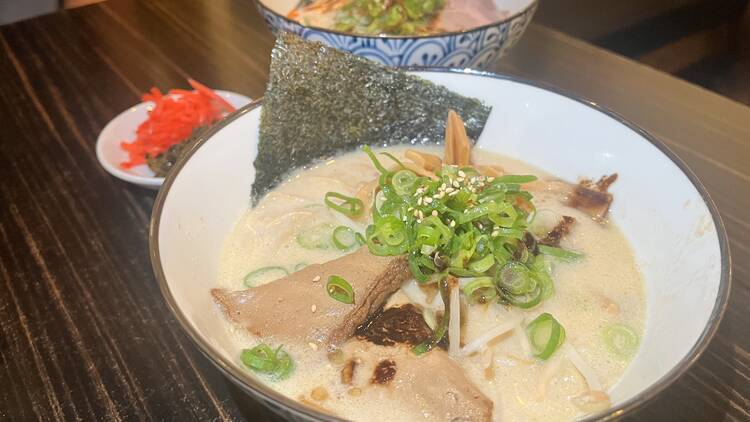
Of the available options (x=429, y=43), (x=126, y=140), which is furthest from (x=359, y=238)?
(x=126, y=140)

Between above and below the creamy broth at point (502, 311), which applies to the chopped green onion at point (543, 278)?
above

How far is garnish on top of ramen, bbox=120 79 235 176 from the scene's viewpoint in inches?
81.4

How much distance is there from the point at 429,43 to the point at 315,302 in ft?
3.08

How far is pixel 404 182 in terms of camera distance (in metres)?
1.48

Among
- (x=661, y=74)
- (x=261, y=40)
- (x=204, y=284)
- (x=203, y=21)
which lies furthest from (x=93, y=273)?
(x=661, y=74)

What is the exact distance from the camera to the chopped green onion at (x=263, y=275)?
4.61 feet

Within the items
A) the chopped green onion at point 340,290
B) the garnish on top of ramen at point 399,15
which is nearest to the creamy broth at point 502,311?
the chopped green onion at point 340,290

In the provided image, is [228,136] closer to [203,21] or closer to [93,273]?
[93,273]

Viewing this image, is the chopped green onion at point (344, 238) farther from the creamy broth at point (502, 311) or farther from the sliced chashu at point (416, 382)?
the sliced chashu at point (416, 382)

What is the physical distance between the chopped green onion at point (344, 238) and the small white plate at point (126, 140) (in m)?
0.63

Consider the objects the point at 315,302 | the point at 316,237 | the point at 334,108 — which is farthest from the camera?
the point at 334,108

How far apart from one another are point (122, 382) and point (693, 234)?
128 cm

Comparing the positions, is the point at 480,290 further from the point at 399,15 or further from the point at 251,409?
the point at 399,15

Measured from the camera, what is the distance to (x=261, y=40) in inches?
107
